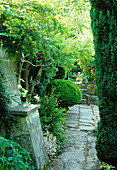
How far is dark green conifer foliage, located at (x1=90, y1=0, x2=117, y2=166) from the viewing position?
2242 millimetres

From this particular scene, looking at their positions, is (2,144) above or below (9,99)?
below

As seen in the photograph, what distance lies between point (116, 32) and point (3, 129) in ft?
6.35

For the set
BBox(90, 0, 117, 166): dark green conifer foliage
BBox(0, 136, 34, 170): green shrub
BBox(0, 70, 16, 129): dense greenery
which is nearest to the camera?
BBox(0, 136, 34, 170): green shrub

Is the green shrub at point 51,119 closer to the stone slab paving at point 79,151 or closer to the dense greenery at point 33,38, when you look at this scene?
the stone slab paving at point 79,151

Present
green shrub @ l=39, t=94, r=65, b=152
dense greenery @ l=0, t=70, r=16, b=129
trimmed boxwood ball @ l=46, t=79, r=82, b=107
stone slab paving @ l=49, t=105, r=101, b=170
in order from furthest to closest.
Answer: trimmed boxwood ball @ l=46, t=79, r=82, b=107 → green shrub @ l=39, t=94, r=65, b=152 → stone slab paving @ l=49, t=105, r=101, b=170 → dense greenery @ l=0, t=70, r=16, b=129

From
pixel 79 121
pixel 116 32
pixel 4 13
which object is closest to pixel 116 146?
pixel 116 32

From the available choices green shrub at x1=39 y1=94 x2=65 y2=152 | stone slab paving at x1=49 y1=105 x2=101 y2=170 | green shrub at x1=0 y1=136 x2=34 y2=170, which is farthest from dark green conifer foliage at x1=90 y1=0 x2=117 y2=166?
green shrub at x1=0 y1=136 x2=34 y2=170

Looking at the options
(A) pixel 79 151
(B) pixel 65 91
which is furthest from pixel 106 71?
(B) pixel 65 91

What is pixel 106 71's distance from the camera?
2352 mm

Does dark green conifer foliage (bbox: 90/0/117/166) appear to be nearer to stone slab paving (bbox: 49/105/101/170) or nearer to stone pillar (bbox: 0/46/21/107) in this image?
stone slab paving (bbox: 49/105/101/170)

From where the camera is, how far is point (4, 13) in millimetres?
2146

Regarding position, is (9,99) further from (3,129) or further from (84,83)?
(84,83)

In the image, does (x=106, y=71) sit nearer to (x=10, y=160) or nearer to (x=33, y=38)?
(x=33, y=38)

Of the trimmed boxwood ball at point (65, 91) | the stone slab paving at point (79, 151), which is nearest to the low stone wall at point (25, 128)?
the stone slab paving at point (79, 151)
